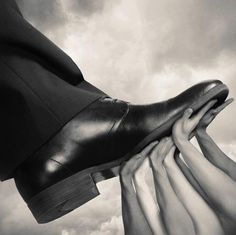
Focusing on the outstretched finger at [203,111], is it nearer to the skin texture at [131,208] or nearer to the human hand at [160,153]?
the human hand at [160,153]

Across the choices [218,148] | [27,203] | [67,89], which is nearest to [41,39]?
[67,89]

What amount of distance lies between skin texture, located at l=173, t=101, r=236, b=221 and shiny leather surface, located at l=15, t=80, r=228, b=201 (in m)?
0.05

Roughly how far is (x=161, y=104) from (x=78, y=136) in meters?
0.28

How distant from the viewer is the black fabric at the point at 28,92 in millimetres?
998

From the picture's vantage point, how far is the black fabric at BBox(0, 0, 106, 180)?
3.27 feet

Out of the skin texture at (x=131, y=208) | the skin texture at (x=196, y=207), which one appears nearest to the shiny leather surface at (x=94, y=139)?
the skin texture at (x=131, y=208)

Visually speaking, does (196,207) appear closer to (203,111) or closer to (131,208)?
(131,208)

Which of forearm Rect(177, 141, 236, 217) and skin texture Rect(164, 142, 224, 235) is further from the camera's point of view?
skin texture Rect(164, 142, 224, 235)

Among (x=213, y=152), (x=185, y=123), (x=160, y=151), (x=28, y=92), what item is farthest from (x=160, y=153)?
(x=28, y=92)

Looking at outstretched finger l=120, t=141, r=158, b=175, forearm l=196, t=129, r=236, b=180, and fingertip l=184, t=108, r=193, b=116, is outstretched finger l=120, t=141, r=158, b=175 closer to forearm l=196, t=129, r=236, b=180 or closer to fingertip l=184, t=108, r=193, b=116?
fingertip l=184, t=108, r=193, b=116

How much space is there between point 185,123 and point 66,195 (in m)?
0.41

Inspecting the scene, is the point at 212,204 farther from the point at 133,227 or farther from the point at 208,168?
the point at 133,227

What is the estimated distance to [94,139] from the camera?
106 centimetres

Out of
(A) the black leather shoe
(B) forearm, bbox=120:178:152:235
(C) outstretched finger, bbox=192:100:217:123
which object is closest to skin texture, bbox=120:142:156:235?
(B) forearm, bbox=120:178:152:235
